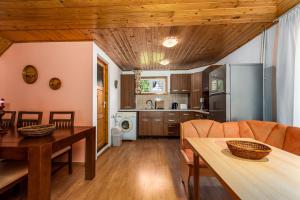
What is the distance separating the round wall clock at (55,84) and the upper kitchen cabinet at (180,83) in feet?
11.4

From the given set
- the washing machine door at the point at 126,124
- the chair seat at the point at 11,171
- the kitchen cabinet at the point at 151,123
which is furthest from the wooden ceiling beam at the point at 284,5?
the washing machine door at the point at 126,124

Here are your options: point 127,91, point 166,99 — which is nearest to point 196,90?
point 166,99

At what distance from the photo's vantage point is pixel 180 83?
545 centimetres

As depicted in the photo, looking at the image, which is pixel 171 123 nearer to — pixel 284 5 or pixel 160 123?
pixel 160 123

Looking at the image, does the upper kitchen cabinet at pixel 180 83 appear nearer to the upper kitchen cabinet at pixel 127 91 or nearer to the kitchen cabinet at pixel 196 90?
the kitchen cabinet at pixel 196 90

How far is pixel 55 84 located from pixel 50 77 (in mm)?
174

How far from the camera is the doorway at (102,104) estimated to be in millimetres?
3623

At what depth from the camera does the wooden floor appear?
6.58 feet

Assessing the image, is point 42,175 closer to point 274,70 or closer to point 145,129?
point 274,70

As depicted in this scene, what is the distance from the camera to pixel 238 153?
3.71 feet

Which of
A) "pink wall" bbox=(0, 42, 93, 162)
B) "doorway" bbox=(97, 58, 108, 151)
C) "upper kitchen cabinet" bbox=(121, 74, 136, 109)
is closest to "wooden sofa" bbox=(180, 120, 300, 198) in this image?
"pink wall" bbox=(0, 42, 93, 162)

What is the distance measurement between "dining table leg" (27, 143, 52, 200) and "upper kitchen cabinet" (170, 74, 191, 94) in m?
4.49

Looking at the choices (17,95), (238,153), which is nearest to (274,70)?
(238,153)

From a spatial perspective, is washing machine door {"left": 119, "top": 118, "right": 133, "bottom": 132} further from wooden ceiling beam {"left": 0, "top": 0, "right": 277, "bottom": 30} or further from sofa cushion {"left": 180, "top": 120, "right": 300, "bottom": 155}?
wooden ceiling beam {"left": 0, "top": 0, "right": 277, "bottom": 30}
